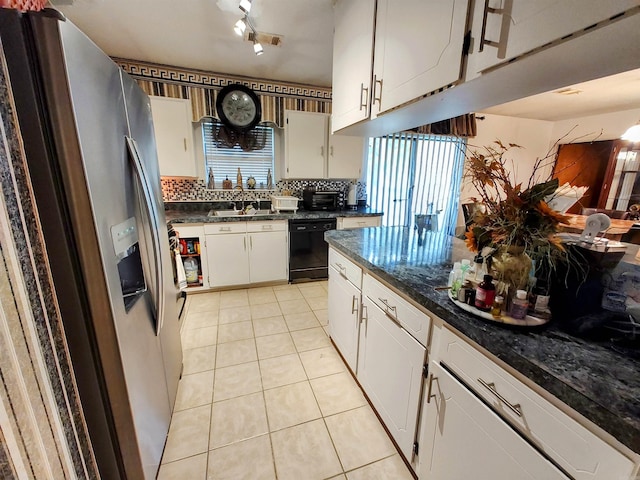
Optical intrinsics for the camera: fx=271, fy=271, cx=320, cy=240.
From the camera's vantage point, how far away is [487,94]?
3.79 feet

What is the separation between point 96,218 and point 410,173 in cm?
402

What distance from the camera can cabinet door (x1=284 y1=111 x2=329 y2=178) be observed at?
133 inches

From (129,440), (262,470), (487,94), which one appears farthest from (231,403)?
(487,94)

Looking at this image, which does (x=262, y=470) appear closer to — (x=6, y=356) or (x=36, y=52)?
(x=6, y=356)

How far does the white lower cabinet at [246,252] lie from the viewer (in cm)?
306

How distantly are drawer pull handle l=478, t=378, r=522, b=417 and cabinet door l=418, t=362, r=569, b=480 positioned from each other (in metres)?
0.06

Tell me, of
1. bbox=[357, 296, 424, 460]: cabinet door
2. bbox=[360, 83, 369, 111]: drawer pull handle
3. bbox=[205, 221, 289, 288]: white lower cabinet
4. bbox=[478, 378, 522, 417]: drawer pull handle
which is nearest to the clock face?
bbox=[205, 221, 289, 288]: white lower cabinet

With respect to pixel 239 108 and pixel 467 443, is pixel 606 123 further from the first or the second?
pixel 467 443

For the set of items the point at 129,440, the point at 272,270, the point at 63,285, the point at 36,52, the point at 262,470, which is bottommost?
the point at 262,470

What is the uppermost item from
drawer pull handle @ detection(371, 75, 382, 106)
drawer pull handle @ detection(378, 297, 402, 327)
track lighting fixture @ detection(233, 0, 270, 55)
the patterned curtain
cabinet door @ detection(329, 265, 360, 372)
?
track lighting fixture @ detection(233, 0, 270, 55)

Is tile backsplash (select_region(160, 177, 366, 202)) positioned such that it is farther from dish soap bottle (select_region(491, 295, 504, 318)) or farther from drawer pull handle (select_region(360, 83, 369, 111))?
dish soap bottle (select_region(491, 295, 504, 318))

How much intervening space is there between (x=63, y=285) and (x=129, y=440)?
62 centimetres

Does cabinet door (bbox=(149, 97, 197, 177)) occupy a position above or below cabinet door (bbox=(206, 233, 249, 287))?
above

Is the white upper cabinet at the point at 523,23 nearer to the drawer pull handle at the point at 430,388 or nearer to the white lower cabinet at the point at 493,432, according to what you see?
the white lower cabinet at the point at 493,432
